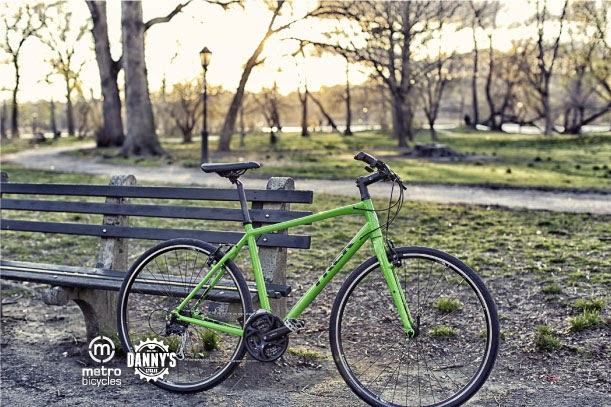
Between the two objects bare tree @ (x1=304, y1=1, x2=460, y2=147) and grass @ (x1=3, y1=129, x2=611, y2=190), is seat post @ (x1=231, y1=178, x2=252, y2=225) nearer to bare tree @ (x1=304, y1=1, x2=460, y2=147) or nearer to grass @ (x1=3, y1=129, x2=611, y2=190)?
grass @ (x1=3, y1=129, x2=611, y2=190)

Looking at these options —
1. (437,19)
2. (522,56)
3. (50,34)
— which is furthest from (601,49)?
(50,34)

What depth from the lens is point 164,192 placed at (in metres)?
4.52

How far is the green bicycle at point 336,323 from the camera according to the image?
11.2 feet

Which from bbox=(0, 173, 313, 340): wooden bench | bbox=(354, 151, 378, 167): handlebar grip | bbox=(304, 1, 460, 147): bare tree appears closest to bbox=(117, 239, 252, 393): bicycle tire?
bbox=(0, 173, 313, 340): wooden bench

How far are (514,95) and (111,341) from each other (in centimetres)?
5227

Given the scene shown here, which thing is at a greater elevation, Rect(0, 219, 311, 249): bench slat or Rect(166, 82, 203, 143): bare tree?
Rect(166, 82, 203, 143): bare tree

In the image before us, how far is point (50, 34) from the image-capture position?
139 ft

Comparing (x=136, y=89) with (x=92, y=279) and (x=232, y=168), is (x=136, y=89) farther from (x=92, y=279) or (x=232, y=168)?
(x=232, y=168)

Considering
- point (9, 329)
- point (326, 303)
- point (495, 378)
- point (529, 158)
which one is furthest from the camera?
point (529, 158)

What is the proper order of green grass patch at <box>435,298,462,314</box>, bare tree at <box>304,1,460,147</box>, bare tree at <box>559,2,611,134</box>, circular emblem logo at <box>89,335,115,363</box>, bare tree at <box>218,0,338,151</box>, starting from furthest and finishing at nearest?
bare tree at <box>559,2,611,134</box>
bare tree at <box>218,0,338,151</box>
bare tree at <box>304,1,460,147</box>
green grass patch at <box>435,298,462,314</box>
circular emblem logo at <box>89,335,115,363</box>

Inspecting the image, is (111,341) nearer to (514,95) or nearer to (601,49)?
(601,49)

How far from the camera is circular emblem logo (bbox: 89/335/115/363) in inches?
171

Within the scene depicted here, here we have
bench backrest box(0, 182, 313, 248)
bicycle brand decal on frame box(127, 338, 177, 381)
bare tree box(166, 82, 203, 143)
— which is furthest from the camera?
bare tree box(166, 82, 203, 143)

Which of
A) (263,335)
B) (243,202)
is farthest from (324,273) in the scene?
(243,202)
